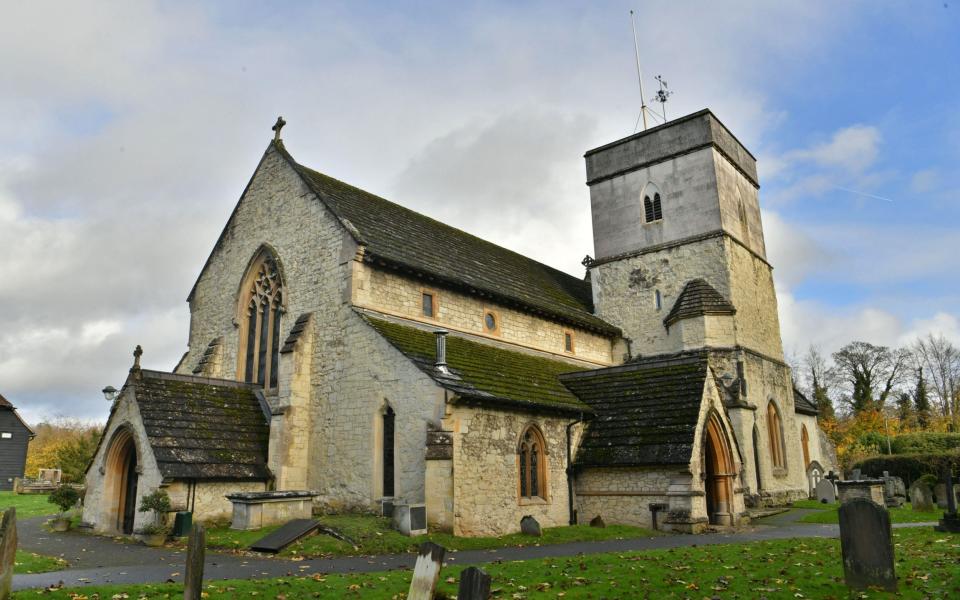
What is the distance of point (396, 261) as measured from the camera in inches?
787

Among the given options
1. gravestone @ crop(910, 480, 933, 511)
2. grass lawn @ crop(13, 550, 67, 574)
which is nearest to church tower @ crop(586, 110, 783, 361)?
gravestone @ crop(910, 480, 933, 511)

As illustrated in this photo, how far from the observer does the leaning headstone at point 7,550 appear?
25.2 ft

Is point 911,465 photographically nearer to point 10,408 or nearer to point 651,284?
point 651,284

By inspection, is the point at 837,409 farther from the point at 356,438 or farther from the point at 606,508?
the point at 356,438

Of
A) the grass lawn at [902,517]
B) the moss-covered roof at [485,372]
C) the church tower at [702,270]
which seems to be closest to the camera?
the moss-covered roof at [485,372]

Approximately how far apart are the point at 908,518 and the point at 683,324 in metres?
10.1

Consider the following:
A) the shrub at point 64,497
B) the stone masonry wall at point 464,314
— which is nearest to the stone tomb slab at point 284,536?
the stone masonry wall at point 464,314

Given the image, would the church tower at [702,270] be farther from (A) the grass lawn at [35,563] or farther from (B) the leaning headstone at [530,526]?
(A) the grass lawn at [35,563]

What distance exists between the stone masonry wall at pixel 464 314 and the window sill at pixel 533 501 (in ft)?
20.6

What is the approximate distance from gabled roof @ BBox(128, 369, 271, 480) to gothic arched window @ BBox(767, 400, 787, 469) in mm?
19366

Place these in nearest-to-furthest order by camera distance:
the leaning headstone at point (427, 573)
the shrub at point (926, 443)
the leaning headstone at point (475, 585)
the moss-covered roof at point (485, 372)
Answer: the leaning headstone at point (475, 585), the leaning headstone at point (427, 573), the moss-covered roof at point (485, 372), the shrub at point (926, 443)

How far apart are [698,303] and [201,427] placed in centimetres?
1866

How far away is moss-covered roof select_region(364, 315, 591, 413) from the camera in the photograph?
55.8 feet

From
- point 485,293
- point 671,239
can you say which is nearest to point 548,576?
point 485,293
